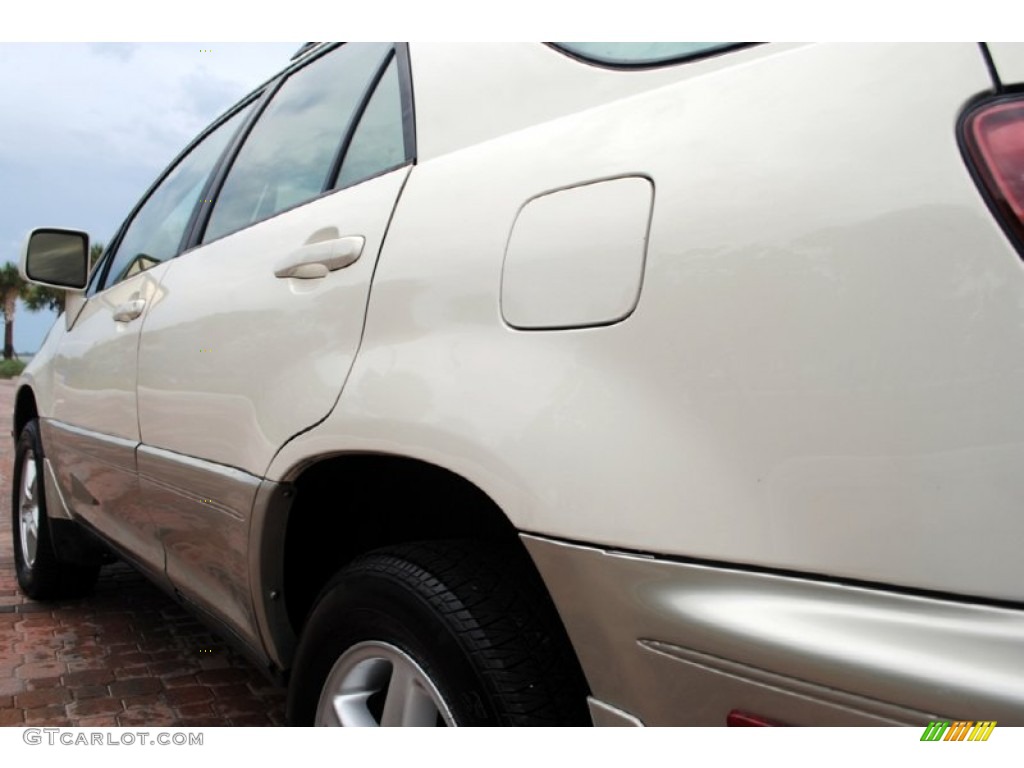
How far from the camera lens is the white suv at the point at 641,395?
86cm

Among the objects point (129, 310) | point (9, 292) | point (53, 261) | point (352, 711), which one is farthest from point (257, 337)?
point (9, 292)

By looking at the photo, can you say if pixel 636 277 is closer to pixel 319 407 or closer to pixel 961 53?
pixel 961 53

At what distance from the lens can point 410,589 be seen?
4.45 ft

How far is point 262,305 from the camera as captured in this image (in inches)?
73.0

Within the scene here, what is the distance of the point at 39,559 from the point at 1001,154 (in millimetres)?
4017

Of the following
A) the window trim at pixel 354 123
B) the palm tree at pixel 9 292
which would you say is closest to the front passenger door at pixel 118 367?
the window trim at pixel 354 123

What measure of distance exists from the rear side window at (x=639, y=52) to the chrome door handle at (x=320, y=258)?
0.54 m

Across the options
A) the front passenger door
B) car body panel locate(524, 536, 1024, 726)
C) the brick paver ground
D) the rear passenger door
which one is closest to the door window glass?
the front passenger door

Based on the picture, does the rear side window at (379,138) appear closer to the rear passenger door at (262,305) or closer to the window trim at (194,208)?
the rear passenger door at (262,305)

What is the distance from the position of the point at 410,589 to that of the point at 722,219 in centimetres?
76

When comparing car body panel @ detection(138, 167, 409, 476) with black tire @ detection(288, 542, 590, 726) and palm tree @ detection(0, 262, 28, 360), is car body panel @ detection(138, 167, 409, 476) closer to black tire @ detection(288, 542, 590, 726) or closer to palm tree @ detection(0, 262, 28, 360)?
black tire @ detection(288, 542, 590, 726)
